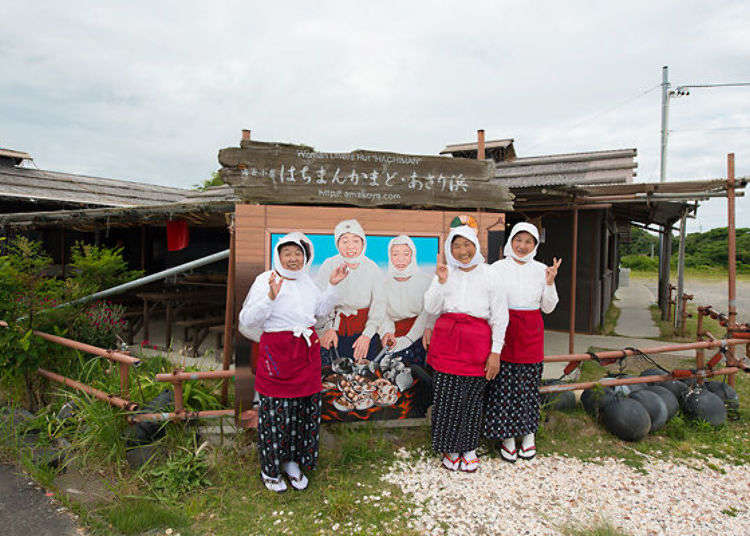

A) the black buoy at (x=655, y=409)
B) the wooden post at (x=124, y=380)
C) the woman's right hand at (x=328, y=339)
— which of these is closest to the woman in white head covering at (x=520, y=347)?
the black buoy at (x=655, y=409)

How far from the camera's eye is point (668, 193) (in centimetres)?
567

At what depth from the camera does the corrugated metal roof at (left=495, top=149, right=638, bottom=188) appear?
8.15 metres

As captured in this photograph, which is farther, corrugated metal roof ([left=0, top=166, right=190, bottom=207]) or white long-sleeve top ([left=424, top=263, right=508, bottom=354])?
corrugated metal roof ([left=0, top=166, right=190, bottom=207])

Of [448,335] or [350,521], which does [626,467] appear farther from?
[350,521]

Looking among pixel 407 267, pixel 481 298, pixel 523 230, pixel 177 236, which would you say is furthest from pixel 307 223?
pixel 177 236

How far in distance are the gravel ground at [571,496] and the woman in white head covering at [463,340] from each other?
272mm

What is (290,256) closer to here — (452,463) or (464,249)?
(464,249)

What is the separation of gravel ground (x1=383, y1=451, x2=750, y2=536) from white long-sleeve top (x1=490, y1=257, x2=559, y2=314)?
1.28 m

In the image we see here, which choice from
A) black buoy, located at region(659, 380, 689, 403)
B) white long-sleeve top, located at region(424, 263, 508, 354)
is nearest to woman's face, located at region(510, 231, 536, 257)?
white long-sleeve top, located at region(424, 263, 508, 354)

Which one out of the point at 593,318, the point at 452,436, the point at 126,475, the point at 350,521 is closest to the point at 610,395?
the point at 452,436

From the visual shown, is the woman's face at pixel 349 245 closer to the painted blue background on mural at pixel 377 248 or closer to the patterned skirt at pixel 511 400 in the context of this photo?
the painted blue background on mural at pixel 377 248

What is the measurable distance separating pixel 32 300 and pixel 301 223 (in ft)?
8.55

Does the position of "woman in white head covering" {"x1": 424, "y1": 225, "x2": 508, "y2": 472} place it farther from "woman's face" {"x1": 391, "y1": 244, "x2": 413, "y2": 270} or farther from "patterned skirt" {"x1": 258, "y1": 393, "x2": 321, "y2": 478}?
"patterned skirt" {"x1": 258, "y1": 393, "x2": 321, "y2": 478}

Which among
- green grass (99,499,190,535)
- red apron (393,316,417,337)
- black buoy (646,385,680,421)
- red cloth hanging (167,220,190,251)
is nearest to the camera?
green grass (99,499,190,535)
